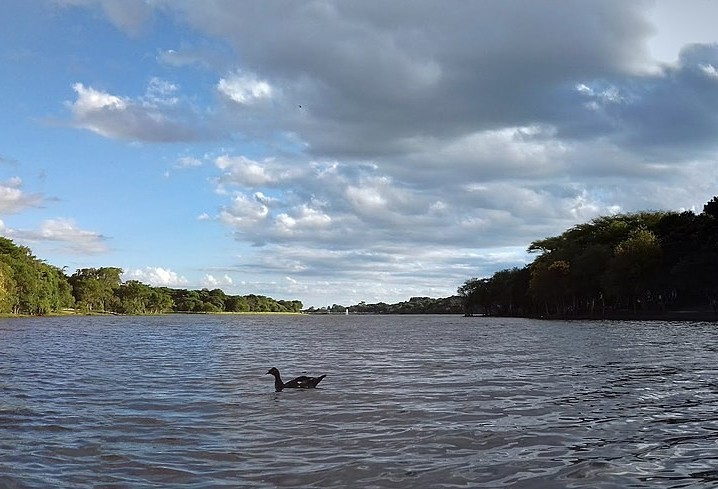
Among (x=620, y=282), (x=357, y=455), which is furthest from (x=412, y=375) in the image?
(x=620, y=282)

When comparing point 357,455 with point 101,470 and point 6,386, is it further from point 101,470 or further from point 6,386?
point 6,386

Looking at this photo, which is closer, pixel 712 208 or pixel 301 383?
pixel 301 383

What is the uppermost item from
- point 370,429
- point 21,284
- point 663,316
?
point 21,284

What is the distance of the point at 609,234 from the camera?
527 ft

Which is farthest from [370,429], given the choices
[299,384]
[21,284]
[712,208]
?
[21,284]

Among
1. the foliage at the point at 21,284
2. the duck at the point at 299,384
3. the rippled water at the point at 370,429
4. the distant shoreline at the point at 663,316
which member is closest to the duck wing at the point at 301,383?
the duck at the point at 299,384

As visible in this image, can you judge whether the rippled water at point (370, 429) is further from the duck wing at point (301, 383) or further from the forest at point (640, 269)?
the forest at point (640, 269)

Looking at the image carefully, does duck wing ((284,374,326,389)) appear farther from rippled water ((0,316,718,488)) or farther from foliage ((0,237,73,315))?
foliage ((0,237,73,315))

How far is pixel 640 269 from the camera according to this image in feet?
406

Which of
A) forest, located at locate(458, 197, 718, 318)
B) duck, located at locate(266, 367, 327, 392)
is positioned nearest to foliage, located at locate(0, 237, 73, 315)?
forest, located at locate(458, 197, 718, 318)

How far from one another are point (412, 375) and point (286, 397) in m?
7.90

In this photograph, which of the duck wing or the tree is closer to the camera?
the duck wing

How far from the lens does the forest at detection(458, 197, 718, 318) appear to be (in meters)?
116

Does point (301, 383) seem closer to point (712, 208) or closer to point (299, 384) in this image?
point (299, 384)
